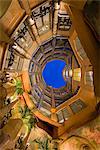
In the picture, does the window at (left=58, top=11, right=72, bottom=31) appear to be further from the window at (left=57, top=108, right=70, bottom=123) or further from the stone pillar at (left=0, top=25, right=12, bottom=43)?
the window at (left=57, top=108, right=70, bottom=123)

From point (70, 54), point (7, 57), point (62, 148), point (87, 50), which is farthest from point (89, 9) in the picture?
point (62, 148)

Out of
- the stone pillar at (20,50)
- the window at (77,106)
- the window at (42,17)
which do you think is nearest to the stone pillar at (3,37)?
the stone pillar at (20,50)

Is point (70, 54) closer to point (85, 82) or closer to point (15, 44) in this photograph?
point (85, 82)

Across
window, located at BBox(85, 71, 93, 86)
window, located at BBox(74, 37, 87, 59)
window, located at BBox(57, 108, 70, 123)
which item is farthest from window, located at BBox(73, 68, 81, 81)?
window, located at BBox(57, 108, 70, 123)

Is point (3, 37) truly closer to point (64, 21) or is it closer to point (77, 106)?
point (64, 21)

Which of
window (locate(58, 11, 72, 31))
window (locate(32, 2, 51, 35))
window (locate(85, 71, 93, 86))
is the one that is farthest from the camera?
window (locate(85, 71, 93, 86))

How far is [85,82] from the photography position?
21.0ft

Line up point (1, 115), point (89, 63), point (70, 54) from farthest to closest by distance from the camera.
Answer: point (70, 54) < point (89, 63) < point (1, 115)

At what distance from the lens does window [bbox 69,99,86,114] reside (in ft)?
21.5

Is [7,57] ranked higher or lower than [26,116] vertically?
higher

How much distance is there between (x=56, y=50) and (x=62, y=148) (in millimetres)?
1910

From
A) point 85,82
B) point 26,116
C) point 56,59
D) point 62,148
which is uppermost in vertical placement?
point 56,59

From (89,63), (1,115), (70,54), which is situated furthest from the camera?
(70,54)

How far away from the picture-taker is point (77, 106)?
6.58 m
